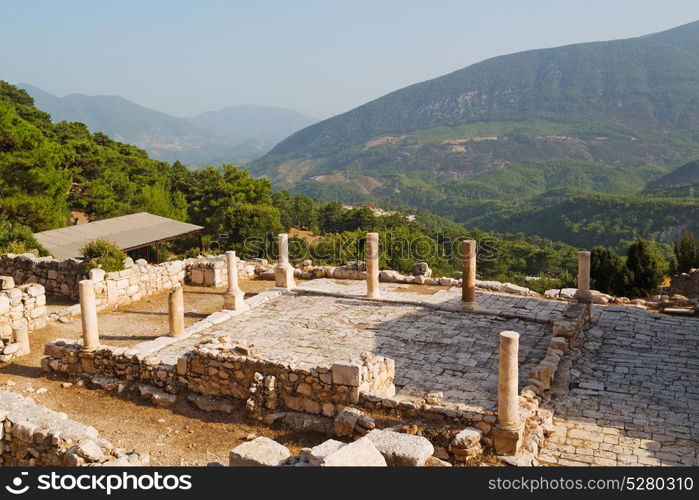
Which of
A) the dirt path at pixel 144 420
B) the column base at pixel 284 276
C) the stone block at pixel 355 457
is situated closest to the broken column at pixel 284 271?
the column base at pixel 284 276

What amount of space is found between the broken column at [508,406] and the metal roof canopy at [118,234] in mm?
15025

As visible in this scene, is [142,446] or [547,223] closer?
[142,446]

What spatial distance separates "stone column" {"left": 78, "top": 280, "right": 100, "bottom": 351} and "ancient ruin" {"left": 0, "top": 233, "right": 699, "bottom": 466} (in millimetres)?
30

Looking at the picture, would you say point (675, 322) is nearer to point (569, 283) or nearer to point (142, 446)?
point (142, 446)

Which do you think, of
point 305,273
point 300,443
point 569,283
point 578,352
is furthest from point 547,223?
point 300,443

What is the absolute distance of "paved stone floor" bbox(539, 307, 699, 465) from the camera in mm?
7957

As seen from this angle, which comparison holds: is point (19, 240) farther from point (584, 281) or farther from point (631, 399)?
point (631, 399)

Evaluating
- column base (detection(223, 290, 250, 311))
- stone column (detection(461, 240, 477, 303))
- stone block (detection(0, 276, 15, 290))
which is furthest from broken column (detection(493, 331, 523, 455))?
stone block (detection(0, 276, 15, 290))

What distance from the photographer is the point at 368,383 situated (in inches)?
359

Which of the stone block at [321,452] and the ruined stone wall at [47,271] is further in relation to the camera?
the ruined stone wall at [47,271]

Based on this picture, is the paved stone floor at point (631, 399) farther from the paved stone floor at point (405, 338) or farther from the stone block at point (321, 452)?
the stone block at point (321, 452)

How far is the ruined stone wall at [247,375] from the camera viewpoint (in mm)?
9023

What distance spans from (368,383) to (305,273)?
1119 cm
